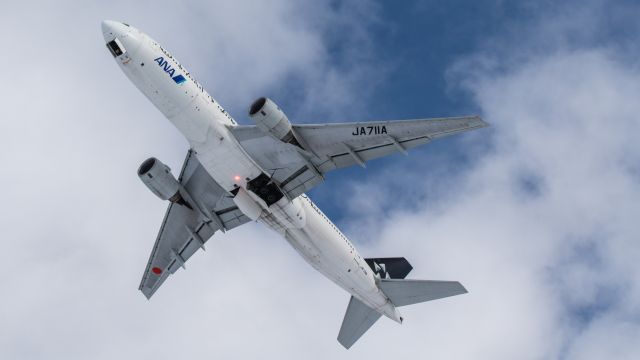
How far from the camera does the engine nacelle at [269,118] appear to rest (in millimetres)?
40000

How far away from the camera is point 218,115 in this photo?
43.4 m

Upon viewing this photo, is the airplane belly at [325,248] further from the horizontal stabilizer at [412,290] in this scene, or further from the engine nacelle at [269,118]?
the engine nacelle at [269,118]

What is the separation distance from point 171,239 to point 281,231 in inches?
405

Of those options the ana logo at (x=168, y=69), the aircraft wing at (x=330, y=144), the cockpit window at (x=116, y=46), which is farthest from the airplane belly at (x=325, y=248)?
the cockpit window at (x=116, y=46)

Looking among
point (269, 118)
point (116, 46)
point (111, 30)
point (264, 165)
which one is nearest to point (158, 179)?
point (264, 165)

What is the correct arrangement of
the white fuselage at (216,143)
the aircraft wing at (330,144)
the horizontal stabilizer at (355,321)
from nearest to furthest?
the aircraft wing at (330,144), the white fuselage at (216,143), the horizontal stabilizer at (355,321)

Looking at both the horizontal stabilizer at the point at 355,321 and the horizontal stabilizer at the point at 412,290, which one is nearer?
the horizontal stabilizer at the point at 412,290

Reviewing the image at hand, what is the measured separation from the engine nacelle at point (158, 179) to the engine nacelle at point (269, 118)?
31.3 feet

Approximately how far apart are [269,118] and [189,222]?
15.3 meters

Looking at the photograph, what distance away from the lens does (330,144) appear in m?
42.2

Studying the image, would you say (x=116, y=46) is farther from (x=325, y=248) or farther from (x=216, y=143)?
(x=325, y=248)

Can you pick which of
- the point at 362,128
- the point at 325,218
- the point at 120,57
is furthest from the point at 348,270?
the point at 120,57

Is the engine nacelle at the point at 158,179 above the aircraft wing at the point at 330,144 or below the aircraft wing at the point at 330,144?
below

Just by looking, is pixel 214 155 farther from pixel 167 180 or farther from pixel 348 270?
pixel 348 270
